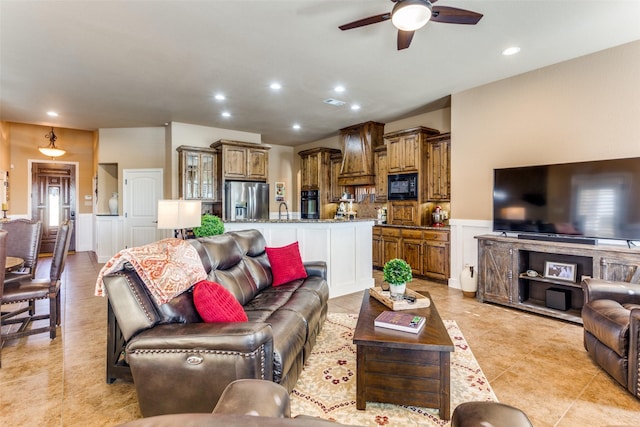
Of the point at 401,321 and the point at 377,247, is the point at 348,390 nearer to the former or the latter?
the point at 401,321

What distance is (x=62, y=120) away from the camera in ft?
21.0

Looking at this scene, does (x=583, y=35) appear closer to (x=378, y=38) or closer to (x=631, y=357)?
(x=378, y=38)

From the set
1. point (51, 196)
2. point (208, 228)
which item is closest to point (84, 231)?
point (51, 196)

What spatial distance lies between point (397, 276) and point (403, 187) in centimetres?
360

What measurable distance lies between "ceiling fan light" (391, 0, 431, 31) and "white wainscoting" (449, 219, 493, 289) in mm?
3086

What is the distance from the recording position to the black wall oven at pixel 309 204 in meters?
7.72

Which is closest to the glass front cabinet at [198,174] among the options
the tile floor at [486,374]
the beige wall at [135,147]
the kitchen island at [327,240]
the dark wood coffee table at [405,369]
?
the beige wall at [135,147]

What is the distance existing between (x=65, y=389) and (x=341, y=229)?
3212 millimetres

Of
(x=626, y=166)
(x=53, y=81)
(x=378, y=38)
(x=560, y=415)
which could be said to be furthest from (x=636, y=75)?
(x=53, y=81)

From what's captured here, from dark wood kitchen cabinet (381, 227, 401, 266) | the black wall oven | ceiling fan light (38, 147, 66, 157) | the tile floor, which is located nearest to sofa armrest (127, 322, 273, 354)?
the tile floor

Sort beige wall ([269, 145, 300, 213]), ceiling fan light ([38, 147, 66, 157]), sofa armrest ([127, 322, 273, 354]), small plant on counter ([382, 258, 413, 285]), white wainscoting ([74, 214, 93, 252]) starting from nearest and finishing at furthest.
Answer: sofa armrest ([127, 322, 273, 354]), small plant on counter ([382, 258, 413, 285]), ceiling fan light ([38, 147, 66, 157]), white wainscoting ([74, 214, 93, 252]), beige wall ([269, 145, 300, 213])

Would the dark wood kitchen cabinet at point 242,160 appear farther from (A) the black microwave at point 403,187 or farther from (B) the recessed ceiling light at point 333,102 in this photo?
(A) the black microwave at point 403,187

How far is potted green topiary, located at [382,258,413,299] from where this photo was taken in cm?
249

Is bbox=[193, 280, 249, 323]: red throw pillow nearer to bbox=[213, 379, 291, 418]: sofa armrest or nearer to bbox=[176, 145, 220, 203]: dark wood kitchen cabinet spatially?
bbox=[213, 379, 291, 418]: sofa armrest
